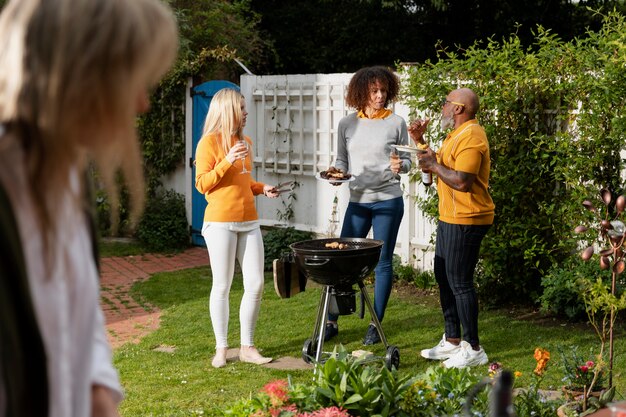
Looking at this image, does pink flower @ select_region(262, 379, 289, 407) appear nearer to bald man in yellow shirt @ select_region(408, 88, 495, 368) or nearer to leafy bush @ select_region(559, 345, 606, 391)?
leafy bush @ select_region(559, 345, 606, 391)

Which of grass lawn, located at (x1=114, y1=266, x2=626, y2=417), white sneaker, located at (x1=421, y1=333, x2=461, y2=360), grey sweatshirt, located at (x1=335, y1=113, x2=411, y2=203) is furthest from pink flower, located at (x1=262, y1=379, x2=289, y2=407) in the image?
grey sweatshirt, located at (x1=335, y1=113, x2=411, y2=203)

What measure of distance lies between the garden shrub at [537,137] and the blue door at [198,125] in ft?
13.5

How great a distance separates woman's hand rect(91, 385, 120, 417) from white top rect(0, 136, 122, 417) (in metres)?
0.04

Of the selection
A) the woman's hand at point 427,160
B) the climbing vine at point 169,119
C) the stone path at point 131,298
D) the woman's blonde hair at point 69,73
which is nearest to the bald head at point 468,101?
the woman's hand at point 427,160

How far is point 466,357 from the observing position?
21.0 feet

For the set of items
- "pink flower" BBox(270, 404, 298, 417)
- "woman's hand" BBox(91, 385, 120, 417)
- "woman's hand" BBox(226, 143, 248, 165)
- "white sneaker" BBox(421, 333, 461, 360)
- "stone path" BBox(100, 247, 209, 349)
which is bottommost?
"stone path" BBox(100, 247, 209, 349)

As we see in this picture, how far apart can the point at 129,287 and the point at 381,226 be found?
3.76m

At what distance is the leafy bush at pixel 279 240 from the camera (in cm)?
1055

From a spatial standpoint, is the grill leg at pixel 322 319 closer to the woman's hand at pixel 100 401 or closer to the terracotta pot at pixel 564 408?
the terracotta pot at pixel 564 408

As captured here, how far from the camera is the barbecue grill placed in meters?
6.11

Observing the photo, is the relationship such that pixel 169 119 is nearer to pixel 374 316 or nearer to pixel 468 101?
pixel 374 316

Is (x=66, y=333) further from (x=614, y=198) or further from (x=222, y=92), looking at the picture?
(x=614, y=198)

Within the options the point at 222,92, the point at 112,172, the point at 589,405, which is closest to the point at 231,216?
the point at 222,92

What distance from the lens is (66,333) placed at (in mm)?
1730
